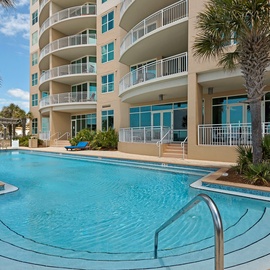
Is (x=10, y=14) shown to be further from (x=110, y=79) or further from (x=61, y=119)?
(x=61, y=119)

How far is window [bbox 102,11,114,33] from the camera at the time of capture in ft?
78.1

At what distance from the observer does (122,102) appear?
2255 cm

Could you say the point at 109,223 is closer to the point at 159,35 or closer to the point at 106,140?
the point at 159,35

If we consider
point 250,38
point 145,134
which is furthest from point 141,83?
point 250,38

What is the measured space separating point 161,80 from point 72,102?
13810 millimetres

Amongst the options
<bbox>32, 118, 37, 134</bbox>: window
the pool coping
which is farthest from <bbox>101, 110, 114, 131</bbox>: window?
the pool coping

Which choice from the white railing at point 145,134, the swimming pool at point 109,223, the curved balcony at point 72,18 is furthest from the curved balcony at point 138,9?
the swimming pool at point 109,223

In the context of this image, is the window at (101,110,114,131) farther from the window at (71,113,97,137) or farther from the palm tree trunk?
the palm tree trunk

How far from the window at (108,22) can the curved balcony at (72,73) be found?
4246 mm

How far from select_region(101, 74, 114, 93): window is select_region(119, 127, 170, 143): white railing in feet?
21.9

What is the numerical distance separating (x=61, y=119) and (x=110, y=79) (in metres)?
9.23

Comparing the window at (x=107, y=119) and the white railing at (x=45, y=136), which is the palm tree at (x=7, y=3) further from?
the white railing at (x=45, y=136)

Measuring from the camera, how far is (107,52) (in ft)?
79.8

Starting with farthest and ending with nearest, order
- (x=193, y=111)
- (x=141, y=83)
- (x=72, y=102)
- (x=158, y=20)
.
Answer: (x=72, y=102) → (x=158, y=20) → (x=141, y=83) → (x=193, y=111)
